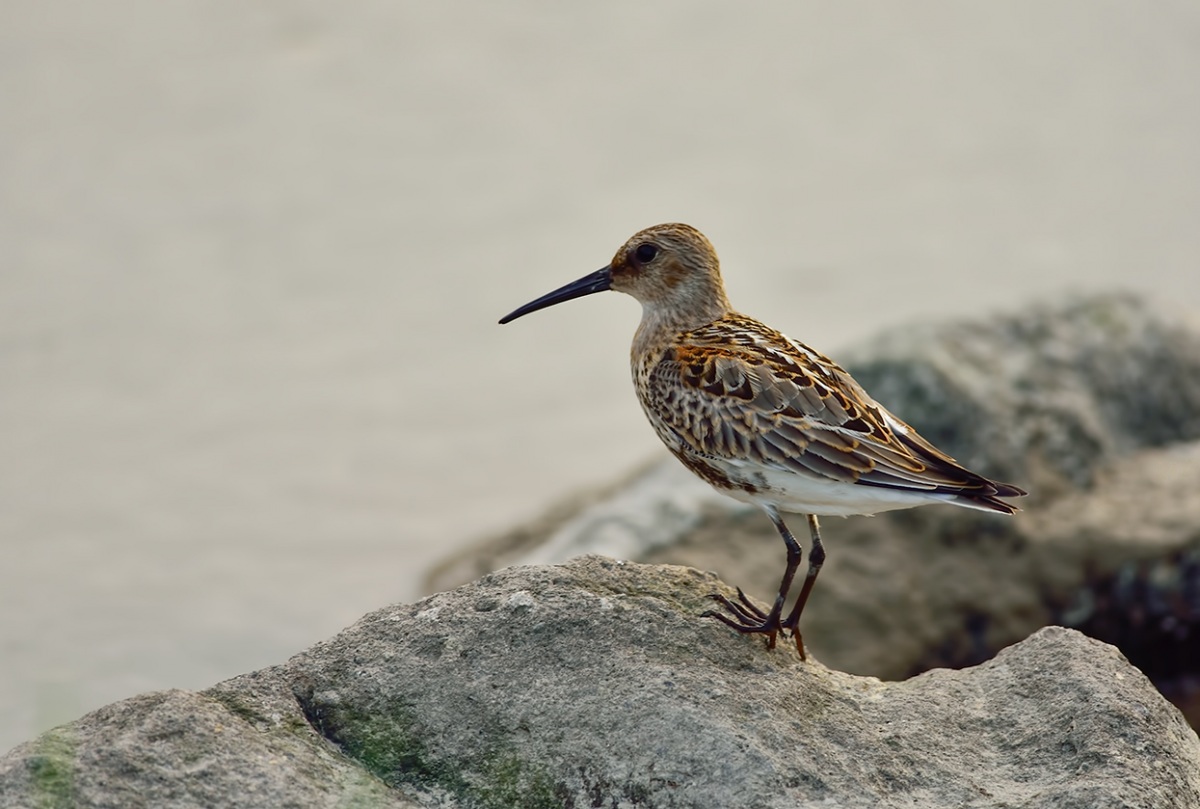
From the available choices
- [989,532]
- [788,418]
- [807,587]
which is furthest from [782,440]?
[989,532]

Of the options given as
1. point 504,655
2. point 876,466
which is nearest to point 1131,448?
point 876,466

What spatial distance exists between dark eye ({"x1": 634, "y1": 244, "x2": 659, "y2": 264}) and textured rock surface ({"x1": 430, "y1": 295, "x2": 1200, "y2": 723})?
210 centimetres

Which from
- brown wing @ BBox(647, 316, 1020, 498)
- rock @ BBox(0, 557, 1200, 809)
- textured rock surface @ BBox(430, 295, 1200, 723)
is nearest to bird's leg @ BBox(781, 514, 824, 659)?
rock @ BBox(0, 557, 1200, 809)

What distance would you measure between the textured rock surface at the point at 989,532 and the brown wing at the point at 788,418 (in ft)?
7.34

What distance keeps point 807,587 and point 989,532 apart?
2.99 m

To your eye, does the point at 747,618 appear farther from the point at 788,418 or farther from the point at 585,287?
the point at 585,287

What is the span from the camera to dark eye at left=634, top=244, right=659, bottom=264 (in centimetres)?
683

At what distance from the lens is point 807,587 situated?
19.7 ft

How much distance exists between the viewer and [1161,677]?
28.2 ft

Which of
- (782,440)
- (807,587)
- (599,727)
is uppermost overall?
(782,440)

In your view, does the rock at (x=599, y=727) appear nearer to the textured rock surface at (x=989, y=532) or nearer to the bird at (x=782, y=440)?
the bird at (x=782, y=440)

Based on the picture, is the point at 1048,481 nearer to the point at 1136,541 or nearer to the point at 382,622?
the point at 1136,541

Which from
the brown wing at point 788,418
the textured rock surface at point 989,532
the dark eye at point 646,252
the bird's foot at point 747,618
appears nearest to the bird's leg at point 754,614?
the bird's foot at point 747,618

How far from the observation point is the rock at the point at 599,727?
15.2 feet
